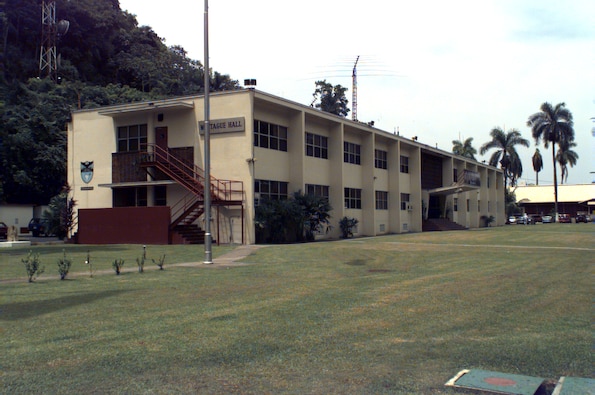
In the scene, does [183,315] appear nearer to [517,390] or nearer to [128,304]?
[128,304]

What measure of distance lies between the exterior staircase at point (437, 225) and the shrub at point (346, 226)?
15.9m

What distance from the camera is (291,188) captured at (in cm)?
3506

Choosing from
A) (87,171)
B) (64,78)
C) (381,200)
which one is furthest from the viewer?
(64,78)

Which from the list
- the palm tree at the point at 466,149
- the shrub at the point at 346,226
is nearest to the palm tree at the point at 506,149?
the palm tree at the point at 466,149

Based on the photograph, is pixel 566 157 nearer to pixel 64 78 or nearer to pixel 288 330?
pixel 64 78

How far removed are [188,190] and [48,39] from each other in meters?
44.0

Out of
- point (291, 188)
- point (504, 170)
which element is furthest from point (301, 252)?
point (504, 170)

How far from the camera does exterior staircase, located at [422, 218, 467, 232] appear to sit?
52781 millimetres

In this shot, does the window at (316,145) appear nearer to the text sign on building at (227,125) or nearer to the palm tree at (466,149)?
the text sign on building at (227,125)

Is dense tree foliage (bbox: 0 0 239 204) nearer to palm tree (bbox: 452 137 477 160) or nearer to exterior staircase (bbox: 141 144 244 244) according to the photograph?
exterior staircase (bbox: 141 144 244 244)

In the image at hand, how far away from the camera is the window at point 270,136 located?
107 feet

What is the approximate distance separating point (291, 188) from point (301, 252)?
453 inches

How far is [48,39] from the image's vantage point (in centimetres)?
6525

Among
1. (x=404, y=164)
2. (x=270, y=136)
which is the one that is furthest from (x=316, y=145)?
(x=404, y=164)
